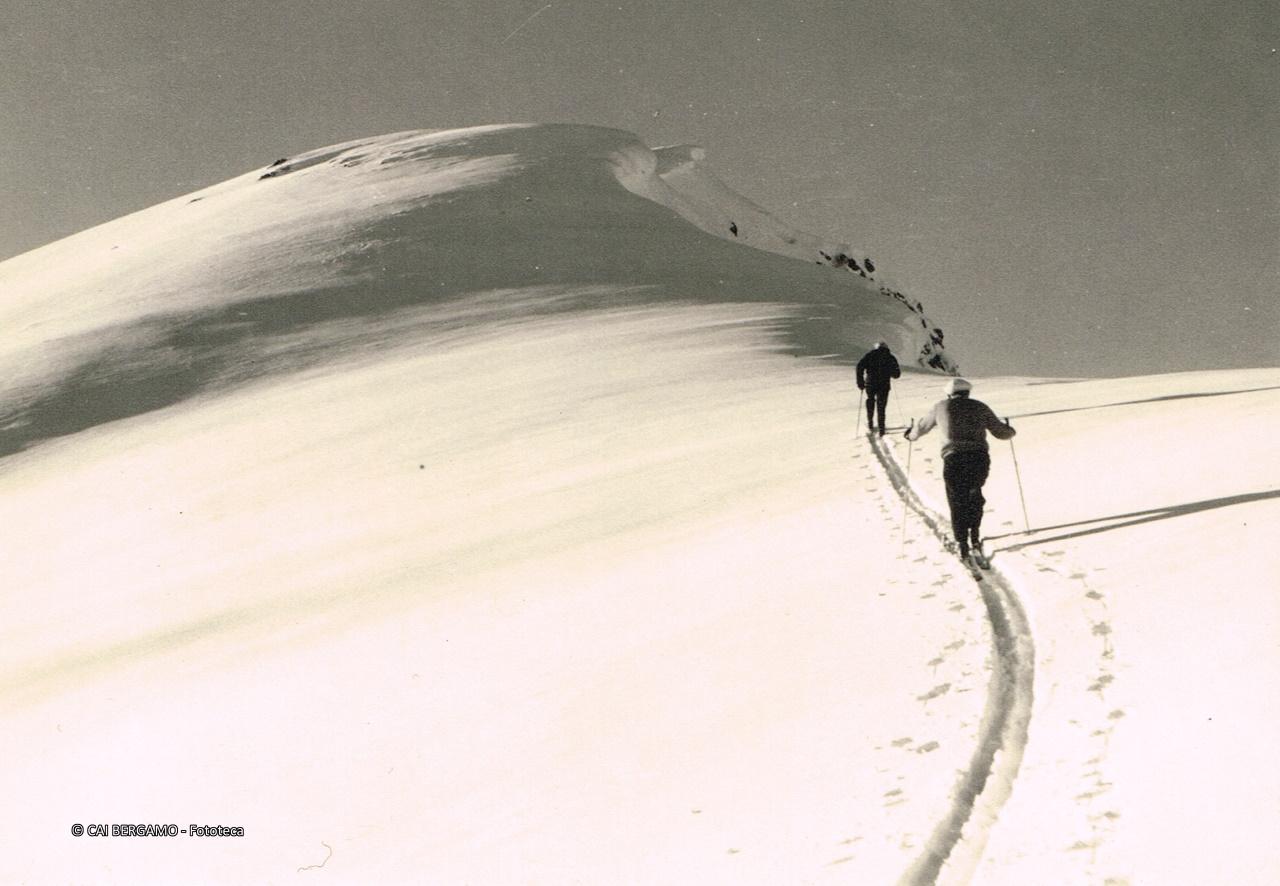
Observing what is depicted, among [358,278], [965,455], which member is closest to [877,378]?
[965,455]

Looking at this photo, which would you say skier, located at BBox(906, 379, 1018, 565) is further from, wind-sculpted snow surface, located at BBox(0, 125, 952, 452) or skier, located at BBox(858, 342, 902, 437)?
wind-sculpted snow surface, located at BBox(0, 125, 952, 452)

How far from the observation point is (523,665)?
8.31m

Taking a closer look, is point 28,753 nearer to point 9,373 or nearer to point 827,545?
point 827,545

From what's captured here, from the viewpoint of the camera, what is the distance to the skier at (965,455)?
362 inches

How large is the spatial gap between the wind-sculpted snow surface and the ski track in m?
18.7

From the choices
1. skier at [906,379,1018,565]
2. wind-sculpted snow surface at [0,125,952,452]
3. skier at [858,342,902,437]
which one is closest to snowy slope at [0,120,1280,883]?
skier at [906,379,1018,565]

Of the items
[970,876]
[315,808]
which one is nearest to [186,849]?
[315,808]

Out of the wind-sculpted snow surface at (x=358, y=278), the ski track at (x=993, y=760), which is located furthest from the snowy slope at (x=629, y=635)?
the wind-sculpted snow surface at (x=358, y=278)

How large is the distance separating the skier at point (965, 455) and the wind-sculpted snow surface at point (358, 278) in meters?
15.8

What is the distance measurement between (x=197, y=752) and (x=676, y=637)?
118 inches

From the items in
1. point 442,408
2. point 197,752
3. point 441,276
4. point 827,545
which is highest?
point 441,276

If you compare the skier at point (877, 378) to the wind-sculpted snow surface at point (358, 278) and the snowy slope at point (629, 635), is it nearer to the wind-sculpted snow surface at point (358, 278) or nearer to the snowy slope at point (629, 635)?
the snowy slope at point (629, 635)

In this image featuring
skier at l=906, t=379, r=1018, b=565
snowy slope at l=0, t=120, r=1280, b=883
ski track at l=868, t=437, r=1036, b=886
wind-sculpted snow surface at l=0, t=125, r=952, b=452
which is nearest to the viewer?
ski track at l=868, t=437, r=1036, b=886

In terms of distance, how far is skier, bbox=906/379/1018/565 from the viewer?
920cm
